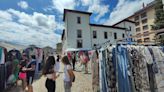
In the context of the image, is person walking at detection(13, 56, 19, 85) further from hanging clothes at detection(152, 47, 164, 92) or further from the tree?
the tree

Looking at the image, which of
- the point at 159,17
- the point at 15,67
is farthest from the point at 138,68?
the point at 159,17

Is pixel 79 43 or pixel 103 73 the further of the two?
pixel 79 43

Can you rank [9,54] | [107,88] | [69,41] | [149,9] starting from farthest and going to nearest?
[149,9]
[69,41]
[9,54]
[107,88]

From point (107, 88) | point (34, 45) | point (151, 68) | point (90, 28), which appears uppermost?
point (90, 28)

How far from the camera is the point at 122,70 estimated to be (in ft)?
10.6

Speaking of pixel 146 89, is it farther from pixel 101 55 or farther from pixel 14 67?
pixel 14 67

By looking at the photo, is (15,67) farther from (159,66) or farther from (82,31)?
(82,31)

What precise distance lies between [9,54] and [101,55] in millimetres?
4550

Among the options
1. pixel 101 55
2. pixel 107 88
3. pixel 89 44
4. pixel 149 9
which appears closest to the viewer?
pixel 107 88

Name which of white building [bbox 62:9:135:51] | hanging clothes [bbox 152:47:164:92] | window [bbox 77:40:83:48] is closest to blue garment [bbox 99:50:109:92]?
hanging clothes [bbox 152:47:164:92]

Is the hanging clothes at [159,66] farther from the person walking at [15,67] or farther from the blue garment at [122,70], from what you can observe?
the person walking at [15,67]

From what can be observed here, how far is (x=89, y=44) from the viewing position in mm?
26578

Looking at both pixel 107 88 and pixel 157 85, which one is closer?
pixel 157 85

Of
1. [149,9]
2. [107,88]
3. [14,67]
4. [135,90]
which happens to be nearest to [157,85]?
[135,90]
